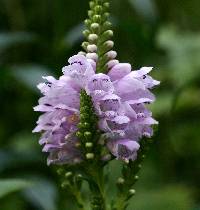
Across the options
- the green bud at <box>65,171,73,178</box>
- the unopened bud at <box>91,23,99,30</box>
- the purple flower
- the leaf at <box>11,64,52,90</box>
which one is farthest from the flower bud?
the leaf at <box>11,64,52,90</box>

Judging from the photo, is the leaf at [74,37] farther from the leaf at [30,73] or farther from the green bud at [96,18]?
the green bud at [96,18]

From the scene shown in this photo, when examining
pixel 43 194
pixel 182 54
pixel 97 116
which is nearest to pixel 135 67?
pixel 182 54

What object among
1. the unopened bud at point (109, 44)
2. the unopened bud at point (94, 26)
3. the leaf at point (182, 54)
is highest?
the leaf at point (182, 54)

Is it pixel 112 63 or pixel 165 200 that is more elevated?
pixel 165 200

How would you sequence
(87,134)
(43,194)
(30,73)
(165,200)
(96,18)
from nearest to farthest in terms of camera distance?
(87,134) < (96,18) < (43,194) < (30,73) < (165,200)

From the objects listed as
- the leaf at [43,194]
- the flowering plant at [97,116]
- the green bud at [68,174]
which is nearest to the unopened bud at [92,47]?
the flowering plant at [97,116]

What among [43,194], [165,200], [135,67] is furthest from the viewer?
[135,67]

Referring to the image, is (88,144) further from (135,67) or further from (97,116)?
(135,67)
